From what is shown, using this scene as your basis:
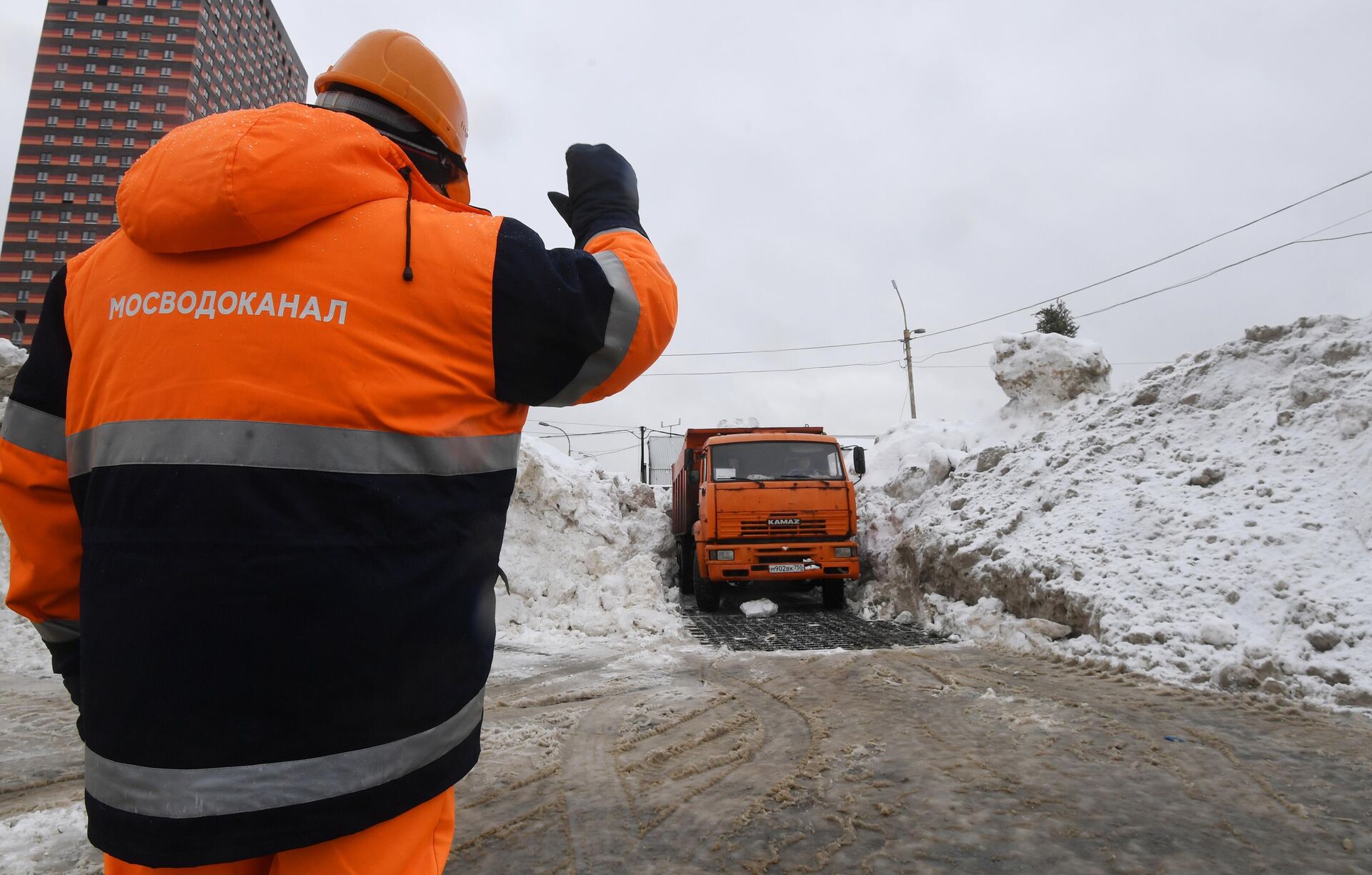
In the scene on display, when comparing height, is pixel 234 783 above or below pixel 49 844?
above

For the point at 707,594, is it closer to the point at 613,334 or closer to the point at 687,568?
the point at 687,568

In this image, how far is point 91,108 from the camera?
47.0m

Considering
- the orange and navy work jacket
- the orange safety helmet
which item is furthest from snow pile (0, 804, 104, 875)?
the orange safety helmet

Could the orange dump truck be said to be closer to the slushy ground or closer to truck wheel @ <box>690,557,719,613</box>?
truck wheel @ <box>690,557,719,613</box>

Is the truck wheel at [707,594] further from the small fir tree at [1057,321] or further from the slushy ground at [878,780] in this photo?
the small fir tree at [1057,321]

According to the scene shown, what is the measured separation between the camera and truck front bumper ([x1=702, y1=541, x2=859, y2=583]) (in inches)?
411

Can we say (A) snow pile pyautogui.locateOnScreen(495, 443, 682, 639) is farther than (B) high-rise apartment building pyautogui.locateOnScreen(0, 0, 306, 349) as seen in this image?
No

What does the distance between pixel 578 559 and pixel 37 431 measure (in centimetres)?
1000

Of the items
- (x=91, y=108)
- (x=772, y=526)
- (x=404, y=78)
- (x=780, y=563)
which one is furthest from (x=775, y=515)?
(x=91, y=108)

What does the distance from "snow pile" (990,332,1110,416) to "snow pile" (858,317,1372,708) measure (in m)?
1.15

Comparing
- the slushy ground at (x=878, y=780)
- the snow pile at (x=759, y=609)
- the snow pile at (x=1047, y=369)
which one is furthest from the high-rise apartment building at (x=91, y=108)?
the slushy ground at (x=878, y=780)

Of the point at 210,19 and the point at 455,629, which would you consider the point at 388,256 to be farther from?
the point at 210,19

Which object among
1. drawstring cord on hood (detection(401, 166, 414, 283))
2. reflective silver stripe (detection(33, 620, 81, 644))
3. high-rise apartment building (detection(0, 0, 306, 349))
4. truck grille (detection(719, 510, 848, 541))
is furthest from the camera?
high-rise apartment building (detection(0, 0, 306, 349))

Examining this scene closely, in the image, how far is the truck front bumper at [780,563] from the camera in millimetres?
10430
